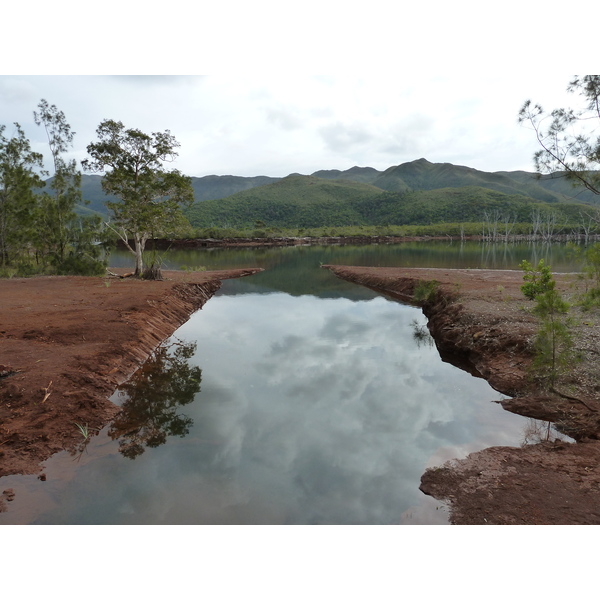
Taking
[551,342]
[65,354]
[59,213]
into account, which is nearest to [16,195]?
[59,213]

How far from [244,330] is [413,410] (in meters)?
8.82

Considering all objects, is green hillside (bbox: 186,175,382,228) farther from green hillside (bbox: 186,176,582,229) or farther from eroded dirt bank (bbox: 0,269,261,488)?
eroded dirt bank (bbox: 0,269,261,488)

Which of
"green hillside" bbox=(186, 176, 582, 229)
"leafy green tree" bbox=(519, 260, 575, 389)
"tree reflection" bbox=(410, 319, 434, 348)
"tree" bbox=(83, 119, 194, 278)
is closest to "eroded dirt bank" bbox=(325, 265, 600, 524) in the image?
"leafy green tree" bbox=(519, 260, 575, 389)

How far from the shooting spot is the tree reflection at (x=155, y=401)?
7426mm

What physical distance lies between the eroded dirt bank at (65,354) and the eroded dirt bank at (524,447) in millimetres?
5938

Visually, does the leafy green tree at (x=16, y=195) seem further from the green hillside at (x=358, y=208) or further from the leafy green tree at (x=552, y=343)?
the green hillside at (x=358, y=208)

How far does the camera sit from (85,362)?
9148mm

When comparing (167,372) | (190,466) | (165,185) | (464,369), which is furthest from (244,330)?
(165,185)

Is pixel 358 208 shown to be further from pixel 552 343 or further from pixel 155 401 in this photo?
pixel 155 401

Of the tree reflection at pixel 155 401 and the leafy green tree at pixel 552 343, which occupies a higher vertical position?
the leafy green tree at pixel 552 343

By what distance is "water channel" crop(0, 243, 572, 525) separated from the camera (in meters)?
5.48

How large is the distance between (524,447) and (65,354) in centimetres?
918

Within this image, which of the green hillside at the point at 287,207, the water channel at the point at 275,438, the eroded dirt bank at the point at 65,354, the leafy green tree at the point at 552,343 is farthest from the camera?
the green hillside at the point at 287,207

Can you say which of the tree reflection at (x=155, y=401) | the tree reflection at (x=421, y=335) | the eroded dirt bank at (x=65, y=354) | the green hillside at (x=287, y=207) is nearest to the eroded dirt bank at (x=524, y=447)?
the tree reflection at (x=421, y=335)
